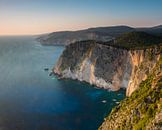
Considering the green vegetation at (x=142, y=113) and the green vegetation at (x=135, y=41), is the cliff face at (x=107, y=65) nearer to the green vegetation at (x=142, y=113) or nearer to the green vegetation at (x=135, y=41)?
the green vegetation at (x=135, y=41)

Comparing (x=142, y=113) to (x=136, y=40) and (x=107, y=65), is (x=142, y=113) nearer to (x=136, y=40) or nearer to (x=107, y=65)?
(x=107, y=65)

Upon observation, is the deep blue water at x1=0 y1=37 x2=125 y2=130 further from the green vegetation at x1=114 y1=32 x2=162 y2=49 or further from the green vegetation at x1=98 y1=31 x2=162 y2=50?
the green vegetation at x1=114 y1=32 x2=162 y2=49

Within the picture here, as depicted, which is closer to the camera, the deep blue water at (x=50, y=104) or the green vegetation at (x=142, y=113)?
the green vegetation at (x=142, y=113)

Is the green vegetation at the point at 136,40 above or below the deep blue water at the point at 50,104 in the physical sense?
above

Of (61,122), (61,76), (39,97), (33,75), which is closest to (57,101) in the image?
(39,97)

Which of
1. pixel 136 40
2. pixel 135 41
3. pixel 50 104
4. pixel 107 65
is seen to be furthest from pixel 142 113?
pixel 136 40

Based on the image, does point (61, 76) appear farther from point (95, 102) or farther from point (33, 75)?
point (95, 102)

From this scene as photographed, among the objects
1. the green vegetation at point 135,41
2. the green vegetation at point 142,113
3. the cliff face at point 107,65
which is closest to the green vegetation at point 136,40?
the green vegetation at point 135,41

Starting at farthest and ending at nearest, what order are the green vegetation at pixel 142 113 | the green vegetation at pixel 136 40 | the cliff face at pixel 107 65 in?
the green vegetation at pixel 136 40, the cliff face at pixel 107 65, the green vegetation at pixel 142 113
